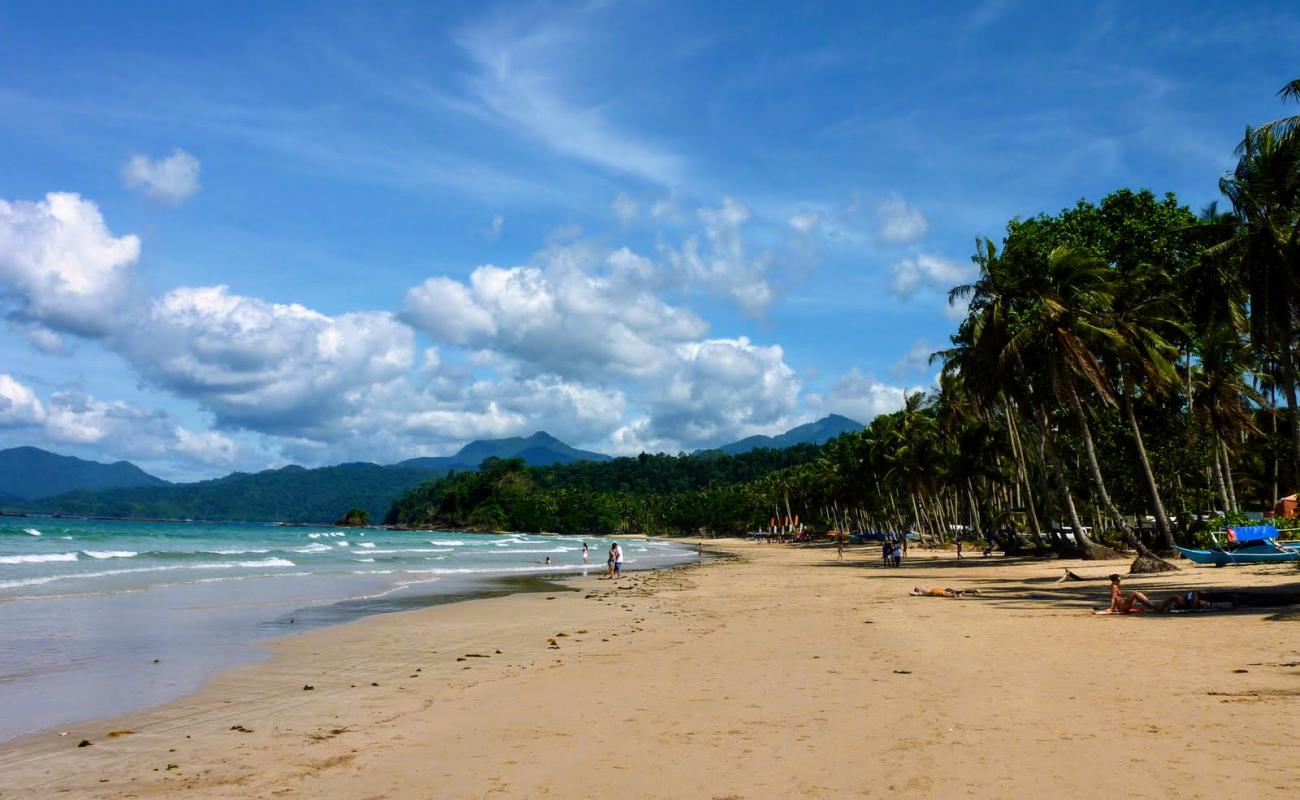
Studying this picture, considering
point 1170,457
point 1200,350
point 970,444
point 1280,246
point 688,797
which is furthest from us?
point 970,444

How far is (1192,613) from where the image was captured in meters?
15.0

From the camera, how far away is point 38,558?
42.7 metres

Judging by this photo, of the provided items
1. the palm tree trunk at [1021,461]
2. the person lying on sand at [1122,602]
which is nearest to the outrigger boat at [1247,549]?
the person lying on sand at [1122,602]

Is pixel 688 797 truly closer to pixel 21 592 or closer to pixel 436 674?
pixel 436 674

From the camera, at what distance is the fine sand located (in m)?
6.28

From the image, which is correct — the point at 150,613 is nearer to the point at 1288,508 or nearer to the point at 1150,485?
the point at 1150,485

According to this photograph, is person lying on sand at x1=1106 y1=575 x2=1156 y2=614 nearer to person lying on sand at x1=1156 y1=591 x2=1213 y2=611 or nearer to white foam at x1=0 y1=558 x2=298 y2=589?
person lying on sand at x1=1156 y1=591 x2=1213 y2=611

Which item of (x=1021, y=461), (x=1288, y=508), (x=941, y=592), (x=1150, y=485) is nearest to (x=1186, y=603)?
(x=941, y=592)

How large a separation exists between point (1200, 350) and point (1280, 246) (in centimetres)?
2082

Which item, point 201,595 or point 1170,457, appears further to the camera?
point 1170,457

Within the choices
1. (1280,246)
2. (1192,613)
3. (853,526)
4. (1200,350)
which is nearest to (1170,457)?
(1200,350)

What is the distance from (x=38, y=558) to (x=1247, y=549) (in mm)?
51281

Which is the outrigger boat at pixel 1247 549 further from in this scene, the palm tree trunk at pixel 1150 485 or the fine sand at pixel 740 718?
the fine sand at pixel 740 718

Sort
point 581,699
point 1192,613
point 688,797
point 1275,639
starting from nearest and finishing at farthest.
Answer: point 688,797
point 581,699
point 1275,639
point 1192,613
